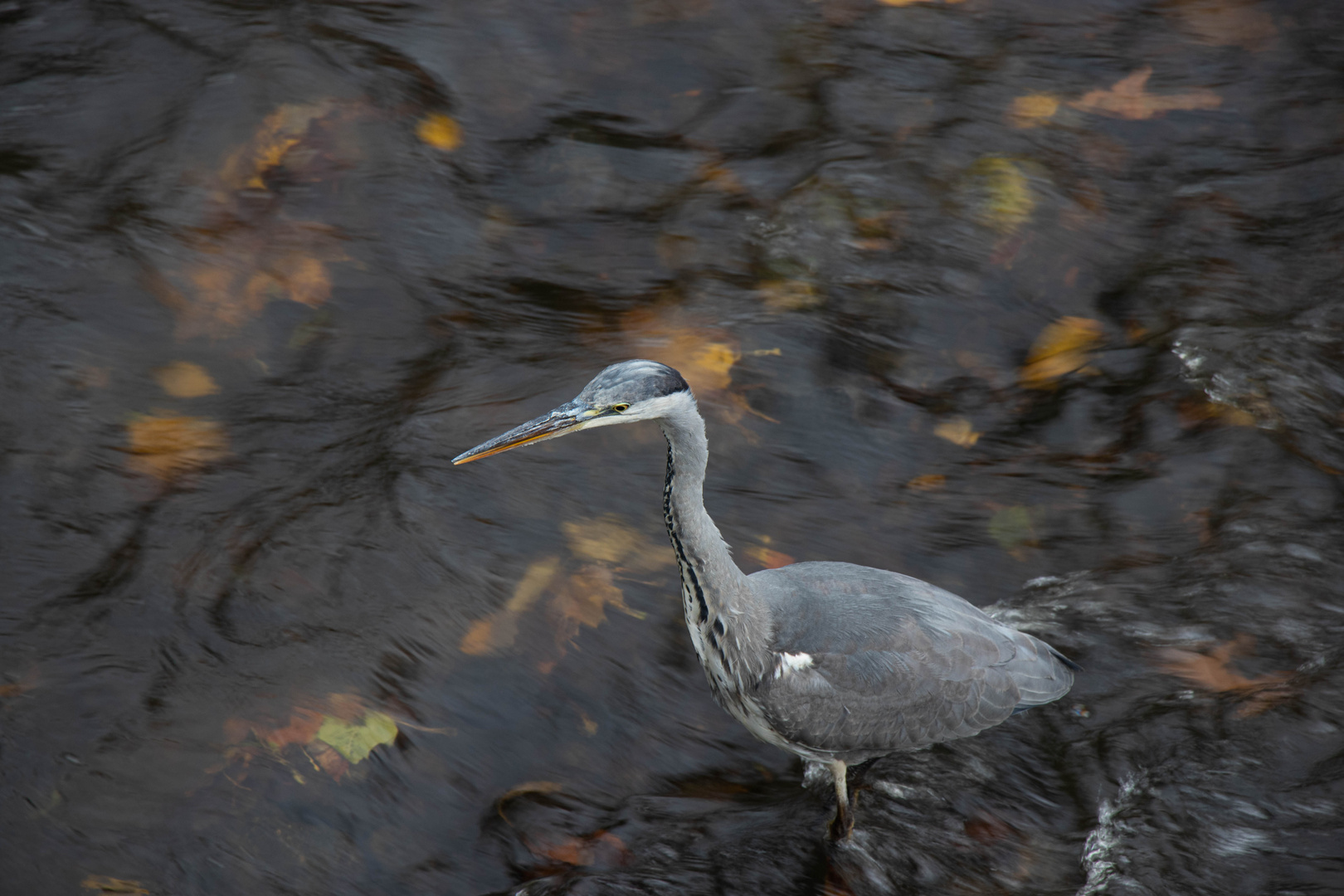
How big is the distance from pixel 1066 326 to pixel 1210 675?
218cm

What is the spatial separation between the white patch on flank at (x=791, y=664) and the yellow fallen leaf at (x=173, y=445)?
2.83 m

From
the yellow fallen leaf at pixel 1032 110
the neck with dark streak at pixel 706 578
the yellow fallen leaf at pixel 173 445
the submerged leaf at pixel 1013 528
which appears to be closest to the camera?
the neck with dark streak at pixel 706 578

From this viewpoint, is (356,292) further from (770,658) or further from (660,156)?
(770,658)

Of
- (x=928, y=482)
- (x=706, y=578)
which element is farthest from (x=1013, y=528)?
(x=706, y=578)

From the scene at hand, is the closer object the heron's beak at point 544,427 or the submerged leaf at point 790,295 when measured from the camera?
the heron's beak at point 544,427

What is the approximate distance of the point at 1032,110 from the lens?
664 cm

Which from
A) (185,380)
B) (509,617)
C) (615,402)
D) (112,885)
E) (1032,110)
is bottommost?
(112,885)

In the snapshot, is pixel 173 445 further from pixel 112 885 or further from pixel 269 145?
pixel 112 885

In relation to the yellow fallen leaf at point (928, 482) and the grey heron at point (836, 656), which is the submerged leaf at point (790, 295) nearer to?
the yellow fallen leaf at point (928, 482)

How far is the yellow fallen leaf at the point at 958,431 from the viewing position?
5.19 meters

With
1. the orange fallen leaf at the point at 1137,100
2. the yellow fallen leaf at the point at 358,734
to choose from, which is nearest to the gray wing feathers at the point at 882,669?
the yellow fallen leaf at the point at 358,734

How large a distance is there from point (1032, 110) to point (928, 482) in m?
3.07

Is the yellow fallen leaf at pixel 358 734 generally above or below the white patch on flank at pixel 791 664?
below

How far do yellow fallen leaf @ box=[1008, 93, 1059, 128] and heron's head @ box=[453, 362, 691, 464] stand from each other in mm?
4219
